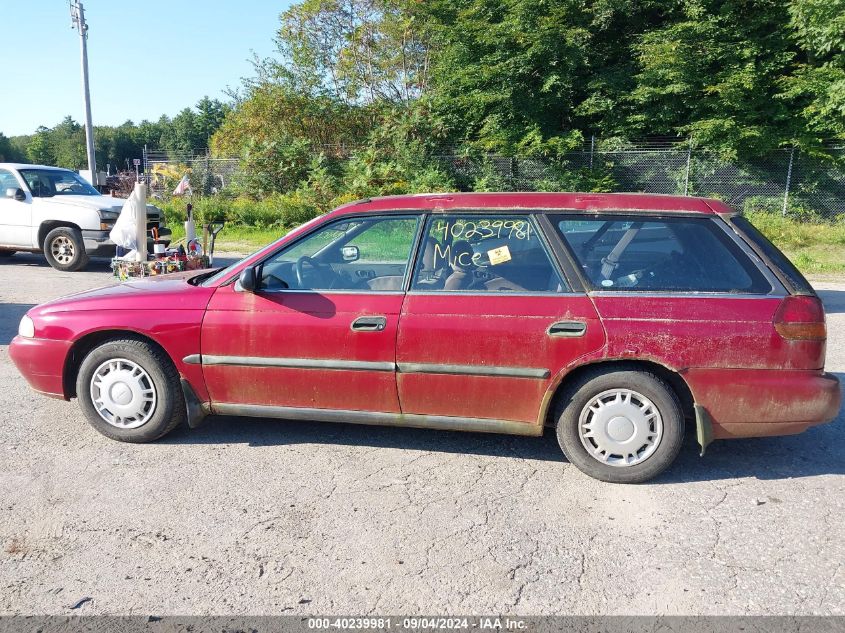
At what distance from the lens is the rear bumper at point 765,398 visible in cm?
362

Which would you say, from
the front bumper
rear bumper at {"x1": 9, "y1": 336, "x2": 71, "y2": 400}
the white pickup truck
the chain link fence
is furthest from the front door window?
the chain link fence

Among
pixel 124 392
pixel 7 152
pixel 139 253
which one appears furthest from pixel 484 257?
pixel 7 152

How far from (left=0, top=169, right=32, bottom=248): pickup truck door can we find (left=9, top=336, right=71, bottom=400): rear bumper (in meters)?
8.95

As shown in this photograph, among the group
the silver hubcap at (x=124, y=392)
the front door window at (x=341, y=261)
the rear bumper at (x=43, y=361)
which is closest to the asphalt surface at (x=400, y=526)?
the silver hubcap at (x=124, y=392)

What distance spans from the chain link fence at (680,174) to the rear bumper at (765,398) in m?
15.9

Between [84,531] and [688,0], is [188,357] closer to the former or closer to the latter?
[84,531]

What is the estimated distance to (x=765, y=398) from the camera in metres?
3.64

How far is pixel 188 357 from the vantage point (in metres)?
4.16

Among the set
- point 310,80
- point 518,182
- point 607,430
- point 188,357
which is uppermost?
point 310,80

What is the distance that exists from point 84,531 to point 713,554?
3.10 m

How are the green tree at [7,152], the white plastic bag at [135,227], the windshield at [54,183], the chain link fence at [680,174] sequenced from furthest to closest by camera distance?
1. the green tree at [7,152]
2. the chain link fence at [680,174]
3. the windshield at [54,183]
4. the white plastic bag at [135,227]

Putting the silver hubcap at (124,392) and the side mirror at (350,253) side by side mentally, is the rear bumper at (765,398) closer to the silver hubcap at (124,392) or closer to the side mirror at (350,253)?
the side mirror at (350,253)

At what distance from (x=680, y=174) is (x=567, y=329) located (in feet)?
56.2

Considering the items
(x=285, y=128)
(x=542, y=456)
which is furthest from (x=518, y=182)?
(x=542, y=456)
